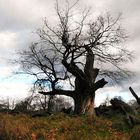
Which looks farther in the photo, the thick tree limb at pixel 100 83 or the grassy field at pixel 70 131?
the thick tree limb at pixel 100 83

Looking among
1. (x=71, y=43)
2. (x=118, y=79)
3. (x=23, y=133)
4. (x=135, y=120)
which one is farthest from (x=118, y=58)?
(x=23, y=133)

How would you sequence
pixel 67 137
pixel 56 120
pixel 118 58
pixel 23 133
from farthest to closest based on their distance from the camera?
pixel 118 58
pixel 56 120
pixel 23 133
pixel 67 137

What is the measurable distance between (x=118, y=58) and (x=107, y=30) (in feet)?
7.99

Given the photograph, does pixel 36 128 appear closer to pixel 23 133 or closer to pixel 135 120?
pixel 23 133

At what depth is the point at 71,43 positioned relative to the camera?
28641 millimetres

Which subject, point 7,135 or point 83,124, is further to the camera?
point 83,124

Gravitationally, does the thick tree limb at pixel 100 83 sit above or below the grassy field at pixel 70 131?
above

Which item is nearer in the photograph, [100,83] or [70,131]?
[70,131]

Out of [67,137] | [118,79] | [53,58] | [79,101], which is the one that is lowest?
[67,137]

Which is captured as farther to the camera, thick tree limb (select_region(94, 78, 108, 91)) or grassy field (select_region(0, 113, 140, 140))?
thick tree limb (select_region(94, 78, 108, 91))

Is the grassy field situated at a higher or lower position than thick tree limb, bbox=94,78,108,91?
lower

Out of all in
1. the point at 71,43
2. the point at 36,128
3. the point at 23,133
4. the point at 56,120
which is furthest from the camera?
the point at 71,43

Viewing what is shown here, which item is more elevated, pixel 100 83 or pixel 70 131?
pixel 100 83

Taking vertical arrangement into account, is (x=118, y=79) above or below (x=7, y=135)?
above
